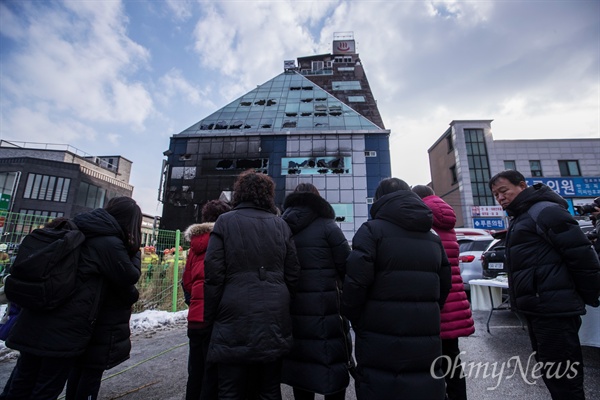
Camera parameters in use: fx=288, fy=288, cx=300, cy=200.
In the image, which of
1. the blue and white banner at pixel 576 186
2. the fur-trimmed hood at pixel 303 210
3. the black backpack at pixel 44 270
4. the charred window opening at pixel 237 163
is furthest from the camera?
the charred window opening at pixel 237 163

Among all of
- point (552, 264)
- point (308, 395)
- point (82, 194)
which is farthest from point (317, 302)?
point (82, 194)

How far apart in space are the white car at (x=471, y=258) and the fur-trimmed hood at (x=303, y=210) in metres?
6.09

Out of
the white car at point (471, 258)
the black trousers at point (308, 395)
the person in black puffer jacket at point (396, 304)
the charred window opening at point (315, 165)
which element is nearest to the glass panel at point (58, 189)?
the charred window opening at point (315, 165)

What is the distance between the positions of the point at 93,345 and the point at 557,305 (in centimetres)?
339

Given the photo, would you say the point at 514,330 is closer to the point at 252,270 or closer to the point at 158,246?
the point at 252,270

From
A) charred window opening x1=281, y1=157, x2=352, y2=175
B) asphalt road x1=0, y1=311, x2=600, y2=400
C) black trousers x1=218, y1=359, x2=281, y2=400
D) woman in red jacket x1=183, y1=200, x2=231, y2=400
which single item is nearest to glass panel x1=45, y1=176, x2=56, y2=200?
charred window opening x1=281, y1=157, x2=352, y2=175

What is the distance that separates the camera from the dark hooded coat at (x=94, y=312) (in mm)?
1948

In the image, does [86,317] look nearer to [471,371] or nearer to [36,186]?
[471,371]

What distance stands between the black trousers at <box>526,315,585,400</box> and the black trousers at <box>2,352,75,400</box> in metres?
3.32

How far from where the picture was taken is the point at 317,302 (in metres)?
2.10

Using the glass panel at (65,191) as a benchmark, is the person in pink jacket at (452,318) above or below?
below

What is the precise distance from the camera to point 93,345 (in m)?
2.17

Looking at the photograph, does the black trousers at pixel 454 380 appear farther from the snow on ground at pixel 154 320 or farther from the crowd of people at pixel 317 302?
the snow on ground at pixel 154 320

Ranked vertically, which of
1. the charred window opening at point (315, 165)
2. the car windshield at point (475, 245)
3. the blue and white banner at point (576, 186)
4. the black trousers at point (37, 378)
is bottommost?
the black trousers at point (37, 378)
